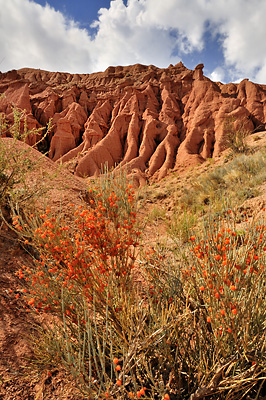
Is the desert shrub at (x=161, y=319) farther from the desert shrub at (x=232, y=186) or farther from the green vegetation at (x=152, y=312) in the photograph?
the desert shrub at (x=232, y=186)

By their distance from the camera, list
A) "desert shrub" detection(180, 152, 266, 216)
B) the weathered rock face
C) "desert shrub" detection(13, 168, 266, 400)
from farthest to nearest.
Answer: the weathered rock face
"desert shrub" detection(180, 152, 266, 216)
"desert shrub" detection(13, 168, 266, 400)

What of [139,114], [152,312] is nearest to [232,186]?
[152,312]

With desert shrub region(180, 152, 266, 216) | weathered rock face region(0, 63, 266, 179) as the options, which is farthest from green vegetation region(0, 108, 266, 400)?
weathered rock face region(0, 63, 266, 179)

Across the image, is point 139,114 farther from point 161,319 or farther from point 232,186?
point 161,319

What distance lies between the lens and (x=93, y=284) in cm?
211

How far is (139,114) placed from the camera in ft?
89.0

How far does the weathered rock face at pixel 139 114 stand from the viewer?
22.1 meters

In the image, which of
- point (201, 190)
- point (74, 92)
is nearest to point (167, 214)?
point (201, 190)

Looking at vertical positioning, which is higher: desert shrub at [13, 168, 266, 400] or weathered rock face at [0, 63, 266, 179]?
weathered rock face at [0, 63, 266, 179]

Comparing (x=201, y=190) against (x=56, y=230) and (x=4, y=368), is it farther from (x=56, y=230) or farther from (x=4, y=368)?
(x=4, y=368)

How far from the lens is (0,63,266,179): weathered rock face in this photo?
22091mm

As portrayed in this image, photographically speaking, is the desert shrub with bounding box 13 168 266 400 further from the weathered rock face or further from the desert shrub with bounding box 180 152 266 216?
the weathered rock face

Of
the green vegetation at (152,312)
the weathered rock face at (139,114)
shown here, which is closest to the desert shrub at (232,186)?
the green vegetation at (152,312)

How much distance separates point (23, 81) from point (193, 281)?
1469 inches
